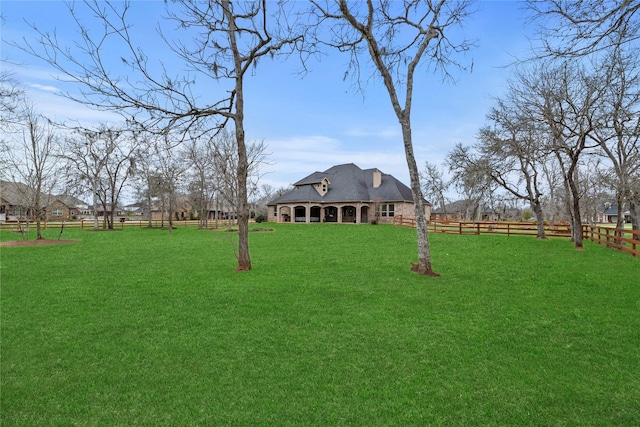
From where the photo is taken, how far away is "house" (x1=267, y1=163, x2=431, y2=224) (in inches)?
1401

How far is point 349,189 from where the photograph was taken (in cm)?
3756

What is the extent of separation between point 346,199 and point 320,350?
1288 inches

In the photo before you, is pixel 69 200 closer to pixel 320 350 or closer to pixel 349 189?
pixel 349 189

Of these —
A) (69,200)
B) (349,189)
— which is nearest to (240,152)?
(349,189)

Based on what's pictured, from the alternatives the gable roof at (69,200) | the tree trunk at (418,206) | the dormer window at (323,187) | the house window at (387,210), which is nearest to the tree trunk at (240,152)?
the tree trunk at (418,206)

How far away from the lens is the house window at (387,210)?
3528cm

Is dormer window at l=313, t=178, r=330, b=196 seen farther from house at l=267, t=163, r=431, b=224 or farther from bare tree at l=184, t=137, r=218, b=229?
bare tree at l=184, t=137, r=218, b=229

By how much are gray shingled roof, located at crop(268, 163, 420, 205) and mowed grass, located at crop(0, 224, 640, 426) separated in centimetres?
2802

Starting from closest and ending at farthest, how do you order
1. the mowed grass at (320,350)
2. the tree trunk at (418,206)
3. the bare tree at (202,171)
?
the mowed grass at (320,350) < the tree trunk at (418,206) < the bare tree at (202,171)

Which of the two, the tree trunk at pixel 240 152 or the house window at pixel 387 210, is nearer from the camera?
the tree trunk at pixel 240 152

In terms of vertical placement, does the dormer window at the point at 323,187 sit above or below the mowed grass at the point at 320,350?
above

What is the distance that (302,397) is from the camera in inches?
122

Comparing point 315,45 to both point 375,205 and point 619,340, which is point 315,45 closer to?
point 619,340

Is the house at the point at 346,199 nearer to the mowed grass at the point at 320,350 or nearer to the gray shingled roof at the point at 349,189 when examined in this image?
the gray shingled roof at the point at 349,189
